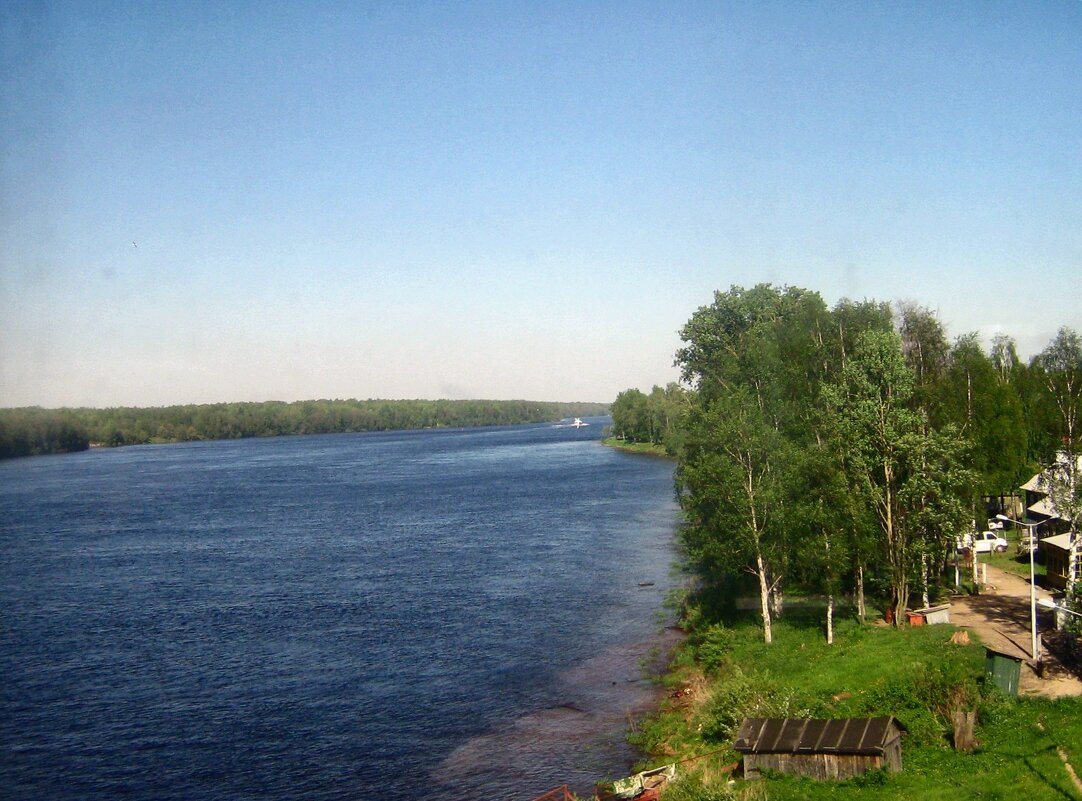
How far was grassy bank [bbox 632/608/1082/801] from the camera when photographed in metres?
21.4

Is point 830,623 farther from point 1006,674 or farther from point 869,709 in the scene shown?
point 1006,674

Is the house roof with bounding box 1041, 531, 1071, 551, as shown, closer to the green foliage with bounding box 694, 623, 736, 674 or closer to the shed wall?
the green foliage with bounding box 694, 623, 736, 674

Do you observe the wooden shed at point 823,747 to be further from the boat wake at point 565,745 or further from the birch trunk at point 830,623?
the birch trunk at point 830,623

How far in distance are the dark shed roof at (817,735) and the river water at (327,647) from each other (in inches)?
257

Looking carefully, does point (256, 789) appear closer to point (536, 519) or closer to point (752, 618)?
point (752, 618)

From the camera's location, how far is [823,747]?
23.4m

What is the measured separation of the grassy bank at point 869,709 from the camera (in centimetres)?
2142

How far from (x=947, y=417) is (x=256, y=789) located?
34.2 meters

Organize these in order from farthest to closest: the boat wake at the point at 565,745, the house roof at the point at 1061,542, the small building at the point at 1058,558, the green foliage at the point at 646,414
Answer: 1. the green foliage at the point at 646,414
2. the small building at the point at 1058,558
3. the house roof at the point at 1061,542
4. the boat wake at the point at 565,745

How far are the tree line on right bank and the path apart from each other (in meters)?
2.12

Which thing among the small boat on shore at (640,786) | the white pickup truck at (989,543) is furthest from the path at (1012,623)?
the small boat on shore at (640,786)

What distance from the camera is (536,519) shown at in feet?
274

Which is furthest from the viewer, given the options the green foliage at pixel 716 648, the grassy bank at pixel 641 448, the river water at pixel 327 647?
the grassy bank at pixel 641 448

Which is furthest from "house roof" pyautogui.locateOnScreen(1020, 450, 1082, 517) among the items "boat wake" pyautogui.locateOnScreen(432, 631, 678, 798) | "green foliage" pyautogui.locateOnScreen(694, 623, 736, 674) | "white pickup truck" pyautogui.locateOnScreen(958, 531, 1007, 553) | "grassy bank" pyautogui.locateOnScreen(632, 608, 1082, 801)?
"boat wake" pyautogui.locateOnScreen(432, 631, 678, 798)
